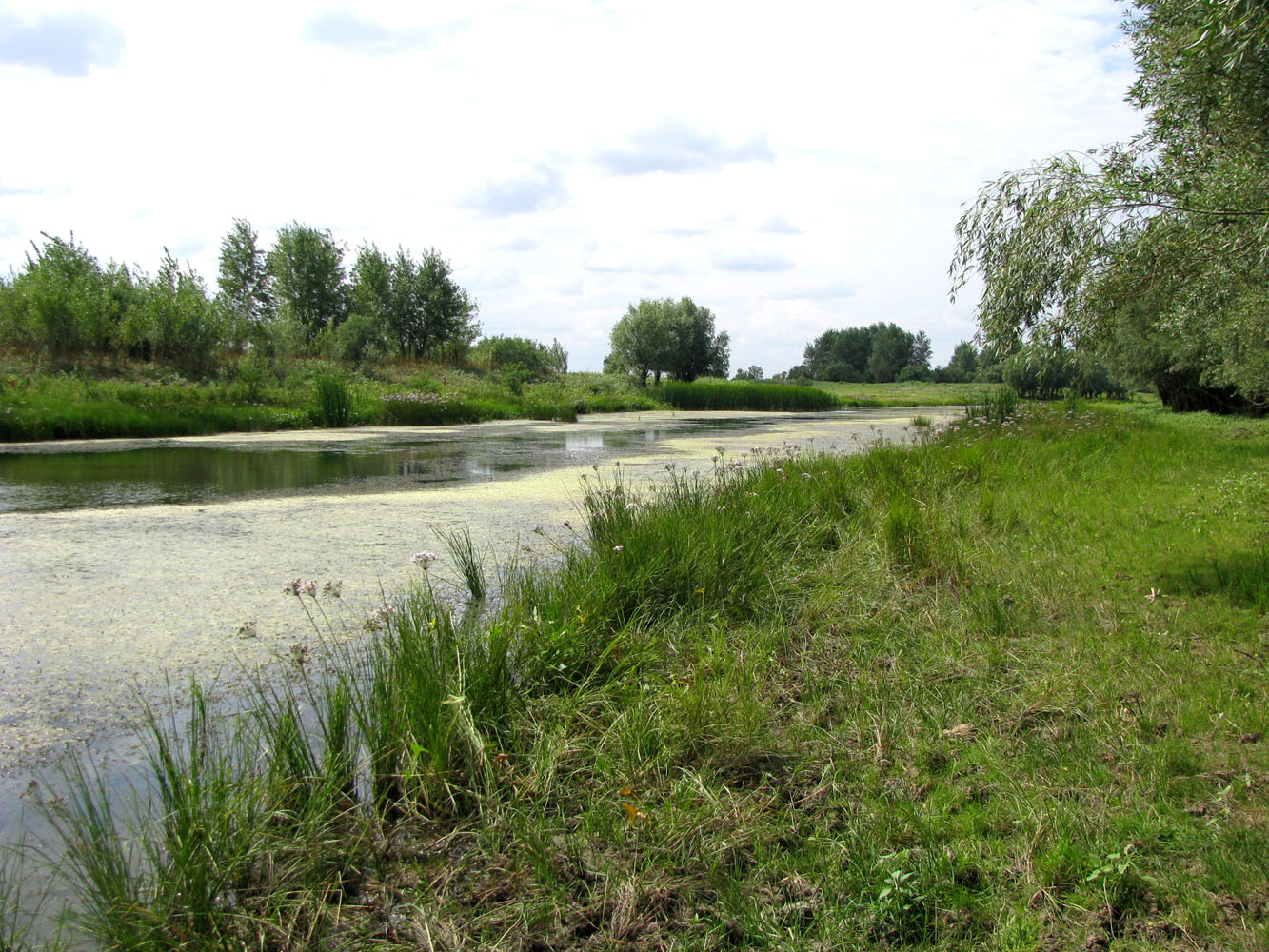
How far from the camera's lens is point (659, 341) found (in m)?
40.7

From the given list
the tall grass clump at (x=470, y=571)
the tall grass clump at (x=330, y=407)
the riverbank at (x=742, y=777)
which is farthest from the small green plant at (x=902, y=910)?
the tall grass clump at (x=330, y=407)

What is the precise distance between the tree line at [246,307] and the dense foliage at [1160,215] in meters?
18.0

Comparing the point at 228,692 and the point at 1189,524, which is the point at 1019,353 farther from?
the point at 228,692

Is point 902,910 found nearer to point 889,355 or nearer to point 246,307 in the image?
point 246,307

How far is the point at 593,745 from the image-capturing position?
2.17 m

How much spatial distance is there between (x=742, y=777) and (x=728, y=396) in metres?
29.1

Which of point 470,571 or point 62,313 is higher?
point 62,313

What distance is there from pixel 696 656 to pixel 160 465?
325 inches

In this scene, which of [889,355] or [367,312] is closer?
[367,312]

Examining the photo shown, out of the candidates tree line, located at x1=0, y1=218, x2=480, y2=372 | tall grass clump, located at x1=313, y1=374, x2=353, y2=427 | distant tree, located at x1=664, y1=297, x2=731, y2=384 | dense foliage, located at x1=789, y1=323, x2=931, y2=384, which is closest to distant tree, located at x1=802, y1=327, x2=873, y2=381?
dense foliage, located at x1=789, y1=323, x2=931, y2=384

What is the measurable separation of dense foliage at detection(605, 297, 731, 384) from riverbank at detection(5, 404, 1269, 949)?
36487mm

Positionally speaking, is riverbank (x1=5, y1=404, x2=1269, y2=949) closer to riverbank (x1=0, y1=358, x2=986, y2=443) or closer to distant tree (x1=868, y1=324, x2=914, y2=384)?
riverbank (x1=0, y1=358, x2=986, y2=443)

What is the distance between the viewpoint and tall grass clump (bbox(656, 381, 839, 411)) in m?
30.2

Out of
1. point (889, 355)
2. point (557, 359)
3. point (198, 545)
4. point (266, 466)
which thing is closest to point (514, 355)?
point (557, 359)
